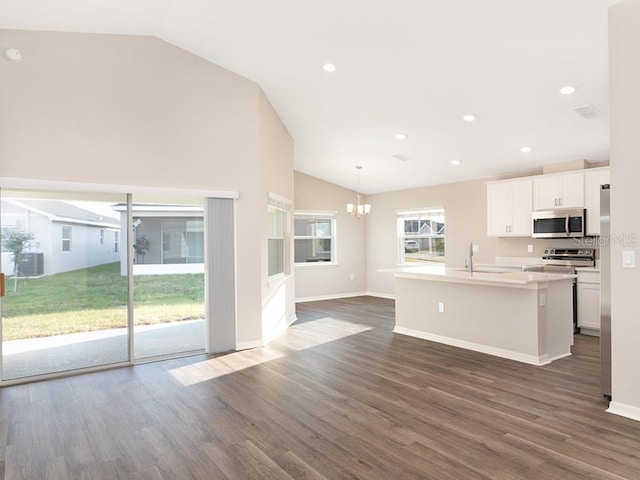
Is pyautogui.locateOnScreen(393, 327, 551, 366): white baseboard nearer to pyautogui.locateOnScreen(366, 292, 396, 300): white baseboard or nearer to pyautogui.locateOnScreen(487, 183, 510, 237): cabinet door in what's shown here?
pyautogui.locateOnScreen(487, 183, 510, 237): cabinet door

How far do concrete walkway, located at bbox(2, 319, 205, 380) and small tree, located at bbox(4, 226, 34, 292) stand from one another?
648 millimetres

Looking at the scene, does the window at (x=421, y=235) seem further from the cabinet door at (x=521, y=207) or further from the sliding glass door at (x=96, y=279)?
the sliding glass door at (x=96, y=279)

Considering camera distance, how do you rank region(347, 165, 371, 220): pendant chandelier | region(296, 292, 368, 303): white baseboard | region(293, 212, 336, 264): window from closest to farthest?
region(347, 165, 371, 220): pendant chandelier, region(296, 292, 368, 303): white baseboard, region(293, 212, 336, 264): window

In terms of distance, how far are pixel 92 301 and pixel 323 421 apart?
298 centimetres

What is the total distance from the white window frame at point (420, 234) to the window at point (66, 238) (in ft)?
21.0

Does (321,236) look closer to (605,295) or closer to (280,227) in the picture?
(280,227)

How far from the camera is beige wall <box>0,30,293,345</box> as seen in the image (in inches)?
161

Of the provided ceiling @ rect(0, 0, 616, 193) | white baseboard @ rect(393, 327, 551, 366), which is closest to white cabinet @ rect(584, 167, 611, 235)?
ceiling @ rect(0, 0, 616, 193)

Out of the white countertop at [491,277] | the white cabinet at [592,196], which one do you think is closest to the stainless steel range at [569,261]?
the white cabinet at [592,196]

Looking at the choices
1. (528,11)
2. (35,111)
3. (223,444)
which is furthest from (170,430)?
(528,11)

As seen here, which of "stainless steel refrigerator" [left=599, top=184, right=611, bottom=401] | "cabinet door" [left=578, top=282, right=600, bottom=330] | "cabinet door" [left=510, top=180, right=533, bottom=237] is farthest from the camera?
"cabinet door" [left=510, top=180, right=533, bottom=237]

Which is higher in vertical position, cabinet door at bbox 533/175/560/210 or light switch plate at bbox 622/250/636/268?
cabinet door at bbox 533/175/560/210

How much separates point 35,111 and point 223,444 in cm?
364

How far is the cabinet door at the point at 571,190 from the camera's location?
5.97m
